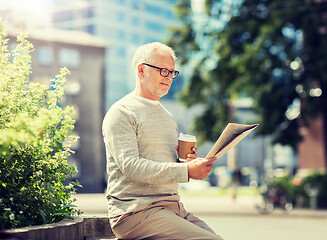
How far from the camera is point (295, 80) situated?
2039cm

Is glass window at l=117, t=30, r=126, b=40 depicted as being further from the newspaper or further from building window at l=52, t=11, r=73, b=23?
the newspaper

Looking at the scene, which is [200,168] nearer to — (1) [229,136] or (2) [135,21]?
(1) [229,136]

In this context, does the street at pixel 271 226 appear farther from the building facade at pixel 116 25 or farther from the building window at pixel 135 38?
the building window at pixel 135 38

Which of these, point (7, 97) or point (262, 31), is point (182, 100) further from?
point (7, 97)

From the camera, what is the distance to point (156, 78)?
11.0ft

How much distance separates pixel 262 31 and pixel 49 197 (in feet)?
57.1

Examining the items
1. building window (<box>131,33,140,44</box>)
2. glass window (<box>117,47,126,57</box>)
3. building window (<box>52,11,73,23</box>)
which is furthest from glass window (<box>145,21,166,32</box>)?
building window (<box>52,11,73,23</box>)

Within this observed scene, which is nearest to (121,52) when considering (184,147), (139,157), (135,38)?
(135,38)

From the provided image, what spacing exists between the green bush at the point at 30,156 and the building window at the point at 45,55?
1851 inches

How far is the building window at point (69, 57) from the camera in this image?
50.9 meters

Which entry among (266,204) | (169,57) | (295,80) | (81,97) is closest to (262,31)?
(295,80)

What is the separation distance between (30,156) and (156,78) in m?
0.87

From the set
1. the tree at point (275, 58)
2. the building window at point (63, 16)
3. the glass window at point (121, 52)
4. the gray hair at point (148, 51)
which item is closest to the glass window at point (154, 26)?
the glass window at point (121, 52)

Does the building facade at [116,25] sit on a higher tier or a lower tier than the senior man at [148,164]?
higher
